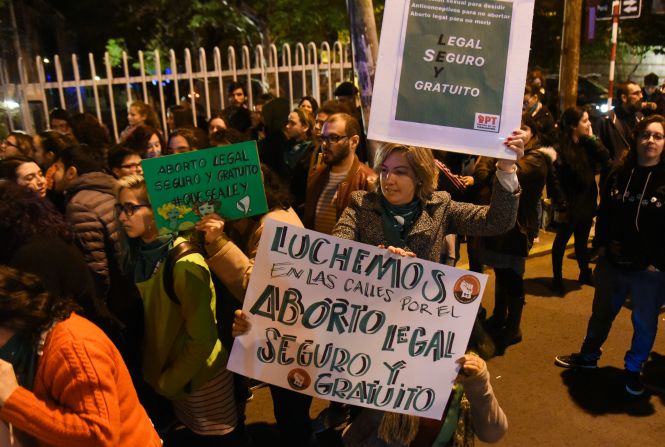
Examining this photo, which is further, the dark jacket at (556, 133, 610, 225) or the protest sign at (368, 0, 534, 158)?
the dark jacket at (556, 133, 610, 225)

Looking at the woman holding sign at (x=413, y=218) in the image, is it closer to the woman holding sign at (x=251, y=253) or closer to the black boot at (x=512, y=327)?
the woman holding sign at (x=251, y=253)

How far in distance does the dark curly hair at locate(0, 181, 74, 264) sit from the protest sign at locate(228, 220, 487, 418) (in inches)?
45.7

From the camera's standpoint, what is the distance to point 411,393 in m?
2.31

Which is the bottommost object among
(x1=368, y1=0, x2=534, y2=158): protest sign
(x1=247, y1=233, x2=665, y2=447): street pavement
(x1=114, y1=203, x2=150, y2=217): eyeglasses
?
(x1=247, y1=233, x2=665, y2=447): street pavement

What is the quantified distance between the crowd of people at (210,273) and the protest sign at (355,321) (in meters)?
0.10

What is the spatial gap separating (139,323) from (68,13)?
26.1m

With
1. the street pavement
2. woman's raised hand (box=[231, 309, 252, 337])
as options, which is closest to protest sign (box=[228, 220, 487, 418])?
woman's raised hand (box=[231, 309, 252, 337])

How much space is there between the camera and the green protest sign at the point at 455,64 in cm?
234

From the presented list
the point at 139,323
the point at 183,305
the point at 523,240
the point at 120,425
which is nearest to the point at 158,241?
the point at 183,305

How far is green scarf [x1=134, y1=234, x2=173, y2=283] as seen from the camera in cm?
284

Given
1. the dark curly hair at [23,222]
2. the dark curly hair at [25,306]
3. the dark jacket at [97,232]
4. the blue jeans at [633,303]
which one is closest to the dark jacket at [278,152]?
the dark jacket at [97,232]

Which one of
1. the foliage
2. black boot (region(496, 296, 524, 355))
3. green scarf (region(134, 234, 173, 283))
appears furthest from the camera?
the foliage

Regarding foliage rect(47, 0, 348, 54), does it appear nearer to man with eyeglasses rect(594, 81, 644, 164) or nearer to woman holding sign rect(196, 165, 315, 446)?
man with eyeglasses rect(594, 81, 644, 164)

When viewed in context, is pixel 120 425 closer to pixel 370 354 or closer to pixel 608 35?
pixel 370 354
